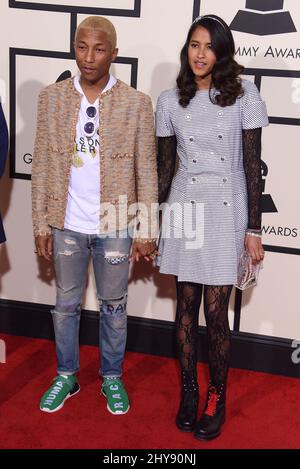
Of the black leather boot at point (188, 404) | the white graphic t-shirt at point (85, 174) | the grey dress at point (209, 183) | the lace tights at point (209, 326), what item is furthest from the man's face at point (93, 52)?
the black leather boot at point (188, 404)

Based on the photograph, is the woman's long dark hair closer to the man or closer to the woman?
the woman

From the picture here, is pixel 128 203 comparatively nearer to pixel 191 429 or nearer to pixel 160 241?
pixel 160 241

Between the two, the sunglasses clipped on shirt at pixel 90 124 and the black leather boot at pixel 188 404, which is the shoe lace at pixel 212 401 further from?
the sunglasses clipped on shirt at pixel 90 124

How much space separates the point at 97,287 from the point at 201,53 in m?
1.11

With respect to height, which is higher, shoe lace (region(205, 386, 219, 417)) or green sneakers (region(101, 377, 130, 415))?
shoe lace (region(205, 386, 219, 417))

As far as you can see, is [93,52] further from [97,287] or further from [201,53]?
[97,287]

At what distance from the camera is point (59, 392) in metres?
2.92

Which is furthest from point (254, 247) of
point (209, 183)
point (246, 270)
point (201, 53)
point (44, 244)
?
point (44, 244)

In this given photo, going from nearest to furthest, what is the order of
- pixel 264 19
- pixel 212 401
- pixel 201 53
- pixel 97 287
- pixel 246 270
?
pixel 201 53 → pixel 246 270 → pixel 212 401 → pixel 97 287 → pixel 264 19

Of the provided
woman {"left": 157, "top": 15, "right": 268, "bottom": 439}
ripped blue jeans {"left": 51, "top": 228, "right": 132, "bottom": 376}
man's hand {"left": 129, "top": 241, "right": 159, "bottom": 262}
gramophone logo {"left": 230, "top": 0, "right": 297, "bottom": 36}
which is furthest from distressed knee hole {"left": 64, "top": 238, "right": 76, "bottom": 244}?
gramophone logo {"left": 230, "top": 0, "right": 297, "bottom": 36}

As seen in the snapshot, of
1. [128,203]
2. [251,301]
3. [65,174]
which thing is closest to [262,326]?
[251,301]

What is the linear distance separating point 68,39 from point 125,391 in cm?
177

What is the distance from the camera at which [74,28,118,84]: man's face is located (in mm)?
2441

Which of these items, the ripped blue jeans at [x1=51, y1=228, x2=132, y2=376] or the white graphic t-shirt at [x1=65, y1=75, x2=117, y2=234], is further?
the ripped blue jeans at [x1=51, y1=228, x2=132, y2=376]
